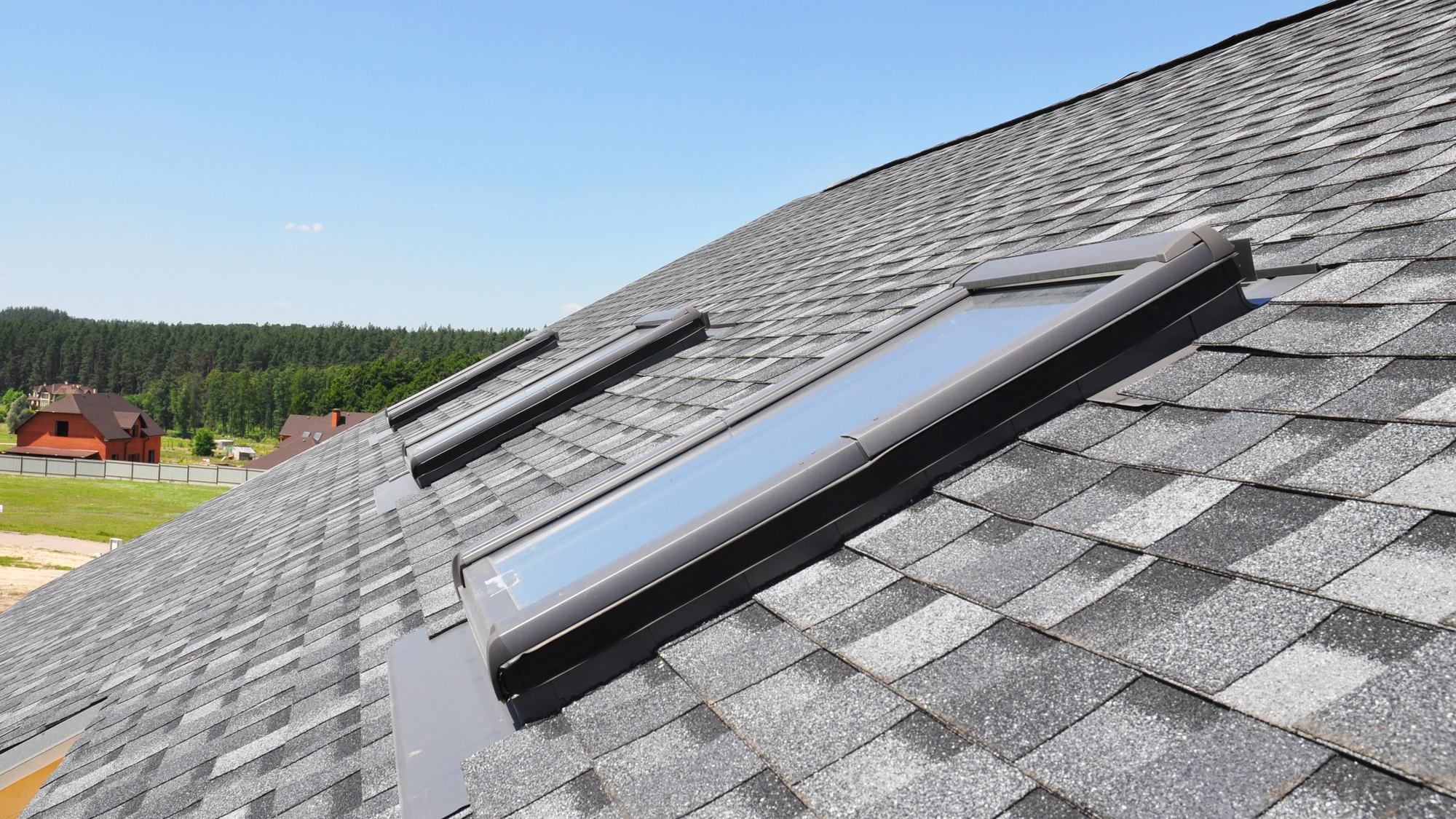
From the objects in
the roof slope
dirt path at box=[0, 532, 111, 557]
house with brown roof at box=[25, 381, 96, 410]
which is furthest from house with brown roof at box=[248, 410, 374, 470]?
the roof slope

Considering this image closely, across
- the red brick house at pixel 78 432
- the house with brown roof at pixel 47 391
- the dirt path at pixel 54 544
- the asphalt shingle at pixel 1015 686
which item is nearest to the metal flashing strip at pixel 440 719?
the asphalt shingle at pixel 1015 686

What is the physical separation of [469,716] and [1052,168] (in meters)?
5.97

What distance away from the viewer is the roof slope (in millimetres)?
1301

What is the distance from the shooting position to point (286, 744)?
126 inches

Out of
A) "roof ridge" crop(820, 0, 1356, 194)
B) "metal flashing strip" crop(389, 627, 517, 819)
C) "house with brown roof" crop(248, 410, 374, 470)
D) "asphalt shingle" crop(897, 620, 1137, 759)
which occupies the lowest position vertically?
"house with brown roof" crop(248, 410, 374, 470)

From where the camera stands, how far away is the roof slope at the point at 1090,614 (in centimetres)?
130

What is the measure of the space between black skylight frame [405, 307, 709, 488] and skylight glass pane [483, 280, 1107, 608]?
3.22 m

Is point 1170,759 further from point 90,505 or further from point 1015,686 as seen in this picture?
point 90,505

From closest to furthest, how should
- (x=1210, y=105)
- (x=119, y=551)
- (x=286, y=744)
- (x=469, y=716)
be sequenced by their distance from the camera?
1. (x=469, y=716)
2. (x=286, y=744)
3. (x=1210, y=105)
4. (x=119, y=551)

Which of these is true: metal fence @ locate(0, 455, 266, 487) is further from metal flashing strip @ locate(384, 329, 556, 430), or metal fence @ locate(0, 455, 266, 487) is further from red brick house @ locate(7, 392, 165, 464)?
metal flashing strip @ locate(384, 329, 556, 430)

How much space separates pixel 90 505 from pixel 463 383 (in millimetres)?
45037

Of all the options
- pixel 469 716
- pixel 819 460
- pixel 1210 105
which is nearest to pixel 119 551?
pixel 469 716

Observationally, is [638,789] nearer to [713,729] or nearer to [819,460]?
[713,729]

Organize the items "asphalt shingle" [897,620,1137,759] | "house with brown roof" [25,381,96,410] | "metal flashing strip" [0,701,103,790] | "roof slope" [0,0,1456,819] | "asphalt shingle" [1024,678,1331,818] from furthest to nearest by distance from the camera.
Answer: "house with brown roof" [25,381,96,410], "metal flashing strip" [0,701,103,790], "asphalt shingle" [897,620,1137,759], "roof slope" [0,0,1456,819], "asphalt shingle" [1024,678,1331,818]
